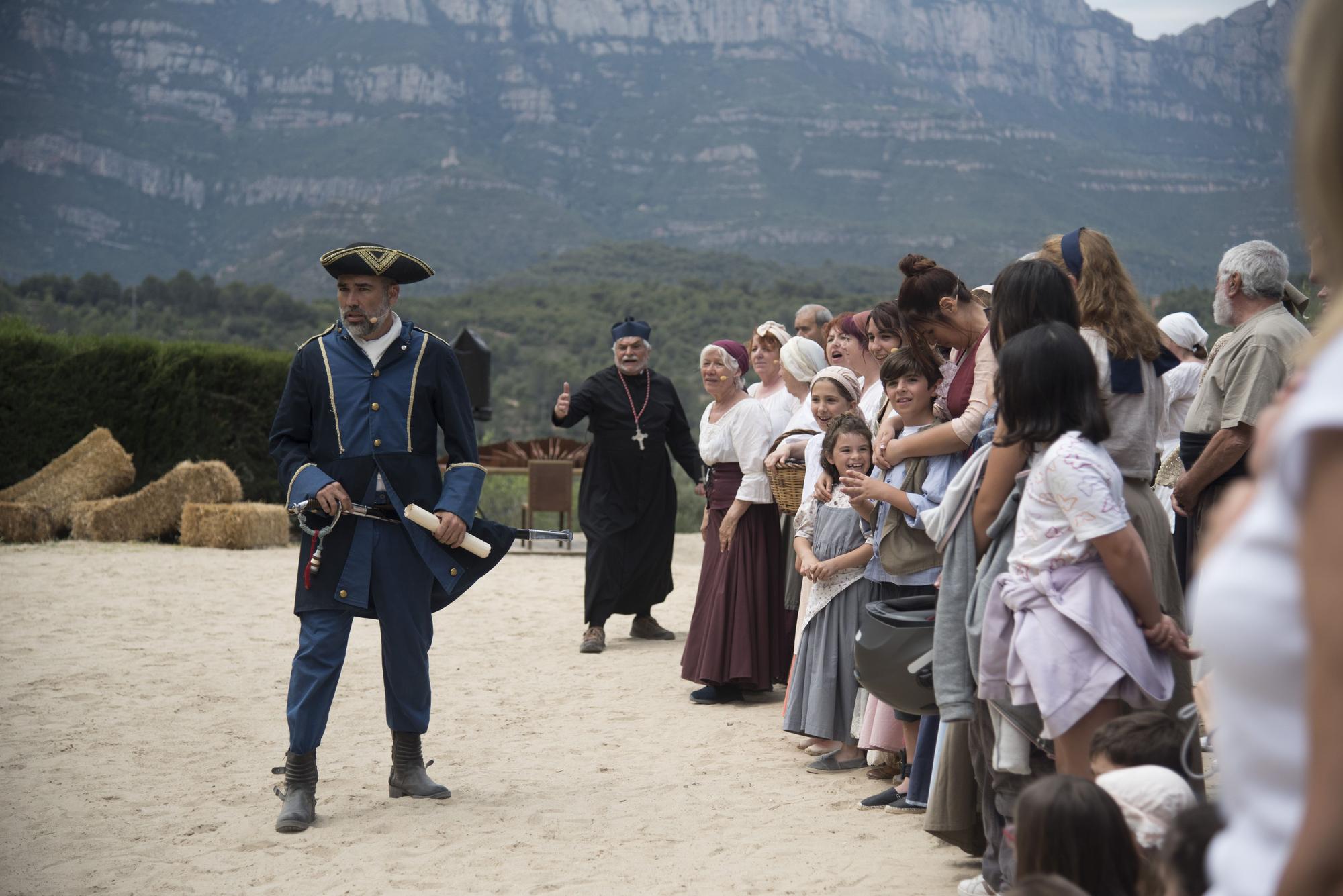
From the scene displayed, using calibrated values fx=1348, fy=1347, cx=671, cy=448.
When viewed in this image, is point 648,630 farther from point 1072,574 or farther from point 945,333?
point 1072,574

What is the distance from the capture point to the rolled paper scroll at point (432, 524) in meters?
5.01

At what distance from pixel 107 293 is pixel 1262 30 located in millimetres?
40038

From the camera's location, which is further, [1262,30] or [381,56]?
[381,56]

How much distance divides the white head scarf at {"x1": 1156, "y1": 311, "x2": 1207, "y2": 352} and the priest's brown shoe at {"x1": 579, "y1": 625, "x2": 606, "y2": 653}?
4089 mm

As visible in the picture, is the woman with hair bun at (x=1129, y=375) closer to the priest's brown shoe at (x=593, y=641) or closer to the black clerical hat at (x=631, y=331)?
the black clerical hat at (x=631, y=331)

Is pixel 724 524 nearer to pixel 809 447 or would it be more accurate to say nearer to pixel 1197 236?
pixel 809 447

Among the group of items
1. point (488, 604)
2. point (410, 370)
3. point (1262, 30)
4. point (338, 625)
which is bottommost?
point (488, 604)

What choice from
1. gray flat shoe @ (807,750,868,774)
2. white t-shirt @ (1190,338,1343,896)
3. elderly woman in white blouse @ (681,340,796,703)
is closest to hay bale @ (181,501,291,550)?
elderly woman in white blouse @ (681,340,796,703)

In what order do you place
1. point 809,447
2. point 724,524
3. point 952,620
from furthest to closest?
1. point 724,524
2. point 809,447
3. point 952,620

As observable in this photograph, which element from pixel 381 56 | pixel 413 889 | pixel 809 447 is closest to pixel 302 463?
pixel 413 889

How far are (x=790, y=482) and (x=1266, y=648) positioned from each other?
5.56 meters

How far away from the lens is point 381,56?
5290 inches

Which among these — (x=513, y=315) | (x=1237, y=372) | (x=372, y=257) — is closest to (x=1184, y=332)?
(x=1237, y=372)

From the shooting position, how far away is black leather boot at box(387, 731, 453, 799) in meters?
5.31
